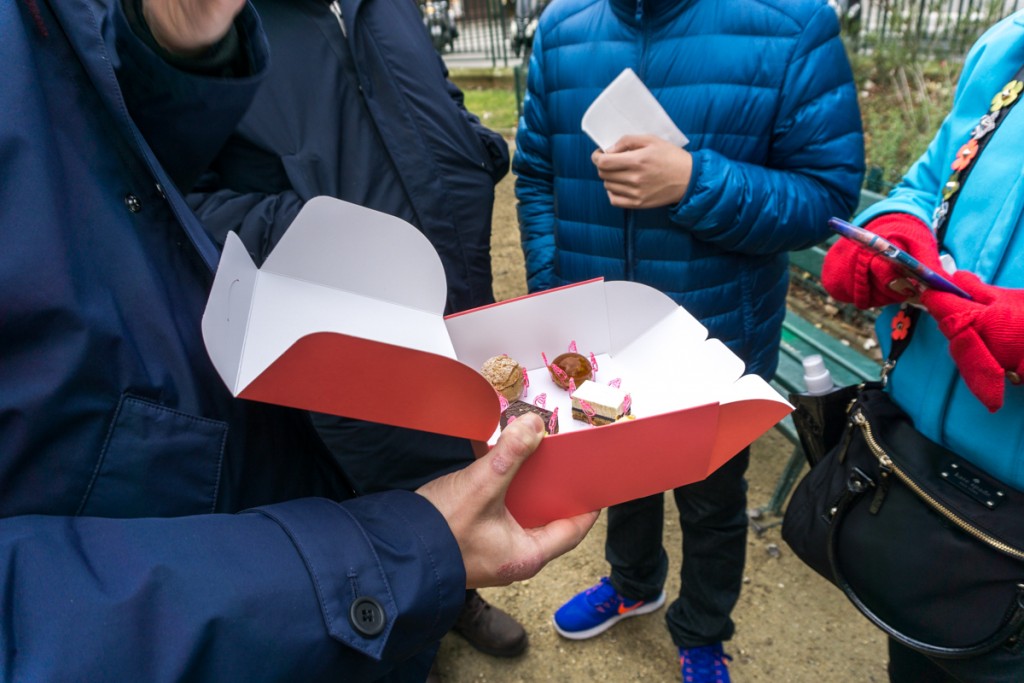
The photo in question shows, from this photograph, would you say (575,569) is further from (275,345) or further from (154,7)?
(154,7)

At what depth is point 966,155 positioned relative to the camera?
1.20 meters

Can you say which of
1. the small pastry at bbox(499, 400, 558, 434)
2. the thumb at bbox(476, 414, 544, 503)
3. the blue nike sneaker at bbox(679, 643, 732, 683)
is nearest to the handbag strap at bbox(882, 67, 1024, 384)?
the small pastry at bbox(499, 400, 558, 434)

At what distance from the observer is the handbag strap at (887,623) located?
3.64 feet

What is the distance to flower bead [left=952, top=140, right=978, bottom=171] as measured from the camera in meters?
1.19

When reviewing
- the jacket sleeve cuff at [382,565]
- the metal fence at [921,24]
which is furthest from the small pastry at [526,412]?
the metal fence at [921,24]

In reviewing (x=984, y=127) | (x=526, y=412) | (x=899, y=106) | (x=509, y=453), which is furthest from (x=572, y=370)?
(x=899, y=106)

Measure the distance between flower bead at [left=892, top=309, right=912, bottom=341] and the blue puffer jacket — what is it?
349 mm

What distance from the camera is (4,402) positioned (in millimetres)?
628

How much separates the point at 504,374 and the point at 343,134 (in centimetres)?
81

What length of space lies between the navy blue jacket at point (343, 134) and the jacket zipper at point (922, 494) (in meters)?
0.99

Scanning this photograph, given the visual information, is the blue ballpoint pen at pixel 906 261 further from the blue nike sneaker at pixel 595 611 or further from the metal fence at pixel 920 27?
the metal fence at pixel 920 27

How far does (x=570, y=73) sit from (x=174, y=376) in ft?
4.31

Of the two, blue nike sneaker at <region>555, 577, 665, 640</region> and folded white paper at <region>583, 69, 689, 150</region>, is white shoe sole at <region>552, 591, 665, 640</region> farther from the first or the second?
folded white paper at <region>583, 69, 689, 150</region>

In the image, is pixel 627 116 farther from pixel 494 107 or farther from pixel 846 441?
pixel 494 107
